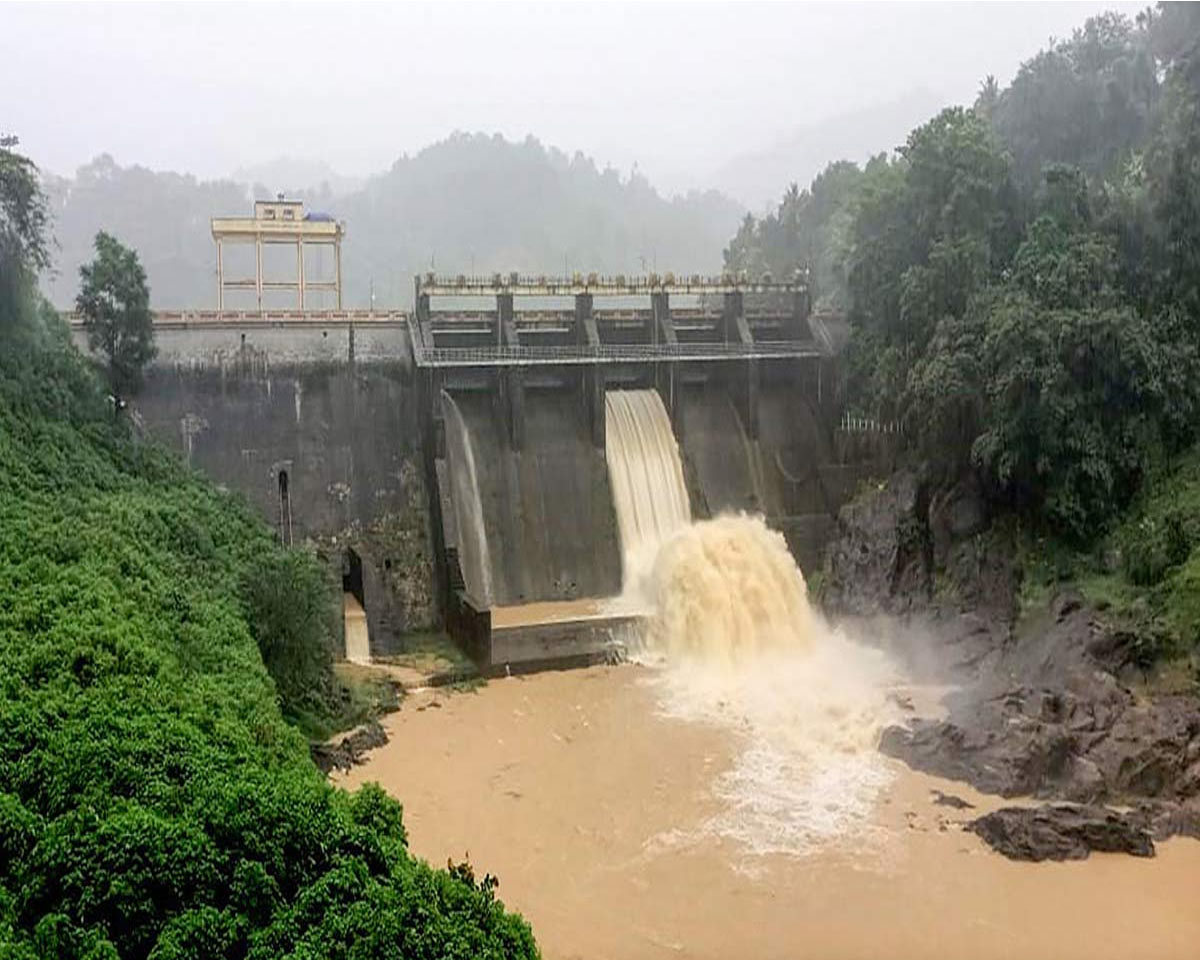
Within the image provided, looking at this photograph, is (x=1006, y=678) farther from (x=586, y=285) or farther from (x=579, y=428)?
(x=586, y=285)

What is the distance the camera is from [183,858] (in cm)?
642

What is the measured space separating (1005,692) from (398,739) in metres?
8.56

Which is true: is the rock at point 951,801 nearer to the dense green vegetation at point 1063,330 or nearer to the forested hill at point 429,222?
the dense green vegetation at point 1063,330

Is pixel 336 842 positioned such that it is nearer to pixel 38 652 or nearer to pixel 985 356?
pixel 38 652

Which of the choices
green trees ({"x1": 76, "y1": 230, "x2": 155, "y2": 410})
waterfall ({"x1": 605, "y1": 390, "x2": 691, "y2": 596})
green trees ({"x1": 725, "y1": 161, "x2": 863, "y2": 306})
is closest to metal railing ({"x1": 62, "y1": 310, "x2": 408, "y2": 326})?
green trees ({"x1": 76, "y1": 230, "x2": 155, "y2": 410})

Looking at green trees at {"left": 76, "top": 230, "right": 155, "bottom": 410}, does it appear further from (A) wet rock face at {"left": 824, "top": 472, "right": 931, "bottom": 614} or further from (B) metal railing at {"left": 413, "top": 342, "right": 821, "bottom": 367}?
(A) wet rock face at {"left": 824, "top": 472, "right": 931, "bottom": 614}

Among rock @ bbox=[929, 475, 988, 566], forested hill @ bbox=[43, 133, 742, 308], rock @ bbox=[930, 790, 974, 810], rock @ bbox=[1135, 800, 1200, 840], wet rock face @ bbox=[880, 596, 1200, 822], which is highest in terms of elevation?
forested hill @ bbox=[43, 133, 742, 308]

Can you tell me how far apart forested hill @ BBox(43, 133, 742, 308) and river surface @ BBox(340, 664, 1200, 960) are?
162 feet

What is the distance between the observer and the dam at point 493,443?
2039cm

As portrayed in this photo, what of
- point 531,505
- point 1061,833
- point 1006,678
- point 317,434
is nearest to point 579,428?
point 531,505

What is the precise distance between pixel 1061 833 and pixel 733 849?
3.58m

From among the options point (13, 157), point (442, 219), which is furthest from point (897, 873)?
point (442, 219)

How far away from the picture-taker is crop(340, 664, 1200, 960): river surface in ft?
35.1

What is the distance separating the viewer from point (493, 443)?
72.0ft
